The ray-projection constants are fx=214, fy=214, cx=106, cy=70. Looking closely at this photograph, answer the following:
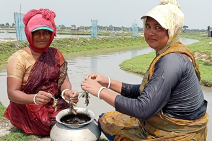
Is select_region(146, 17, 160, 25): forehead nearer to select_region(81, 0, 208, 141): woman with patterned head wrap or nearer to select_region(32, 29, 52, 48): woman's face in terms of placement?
select_region(81, 0, 208, 141): woman with patterned head wrap

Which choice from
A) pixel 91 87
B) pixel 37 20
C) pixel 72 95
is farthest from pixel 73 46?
pixel 91 87

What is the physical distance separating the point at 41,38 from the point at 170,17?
68.8 inches

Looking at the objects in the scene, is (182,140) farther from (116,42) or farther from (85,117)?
(116,42)

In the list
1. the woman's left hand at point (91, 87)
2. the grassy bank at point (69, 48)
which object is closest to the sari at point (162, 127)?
the woman's left hand at point (91, 87)

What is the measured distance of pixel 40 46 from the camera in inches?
114

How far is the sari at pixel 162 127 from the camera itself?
6.16 feet

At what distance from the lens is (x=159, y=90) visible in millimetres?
1664

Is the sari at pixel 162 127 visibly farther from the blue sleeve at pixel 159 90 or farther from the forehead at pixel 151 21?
the forehead at pixel 151 21

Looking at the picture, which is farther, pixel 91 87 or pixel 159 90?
pixel 91 87

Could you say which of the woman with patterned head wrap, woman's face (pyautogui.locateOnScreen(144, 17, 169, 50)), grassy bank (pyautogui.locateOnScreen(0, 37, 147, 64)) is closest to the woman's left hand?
the woman with patterned head wrap

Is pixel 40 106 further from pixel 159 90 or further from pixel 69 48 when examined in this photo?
pixel 69 48

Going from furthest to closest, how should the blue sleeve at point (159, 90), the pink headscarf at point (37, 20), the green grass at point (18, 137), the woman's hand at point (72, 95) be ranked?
1. the green grass at point (18, 137)
2. the pink headscarf at point (37, 20)
3. the woman's hand at point (72, 95)
4. the blue sleeve at point (159, 90)

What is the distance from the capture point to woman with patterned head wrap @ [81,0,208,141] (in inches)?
66.2

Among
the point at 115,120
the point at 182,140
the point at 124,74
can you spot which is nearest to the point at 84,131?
the point at 115,120
